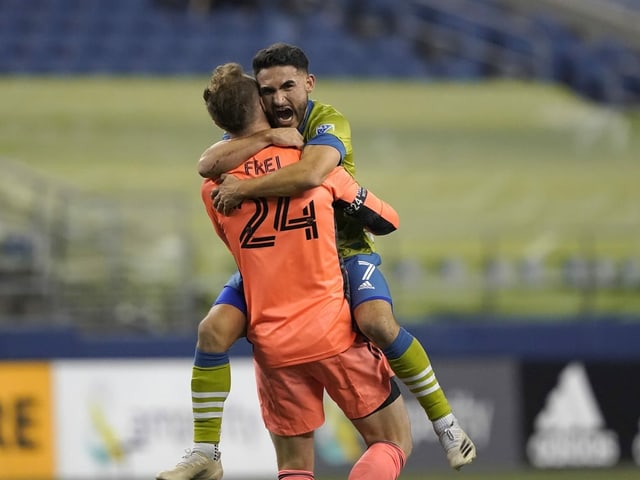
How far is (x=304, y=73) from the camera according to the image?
5414 millimetres

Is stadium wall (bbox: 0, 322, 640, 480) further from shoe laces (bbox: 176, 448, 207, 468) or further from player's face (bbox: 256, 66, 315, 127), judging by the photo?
player's face (bbox: 256, 66, 315, 127)

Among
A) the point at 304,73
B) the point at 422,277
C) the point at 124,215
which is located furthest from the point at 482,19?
the point at 304,73

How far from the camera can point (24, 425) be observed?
10969mm

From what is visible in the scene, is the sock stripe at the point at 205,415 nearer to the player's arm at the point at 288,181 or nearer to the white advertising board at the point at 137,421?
the player's arm at the point at 288,181

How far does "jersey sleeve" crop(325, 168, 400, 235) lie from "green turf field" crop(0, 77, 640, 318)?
20.2 feet

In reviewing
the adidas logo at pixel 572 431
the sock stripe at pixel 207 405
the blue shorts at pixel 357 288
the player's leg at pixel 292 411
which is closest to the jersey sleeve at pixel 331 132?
the blue shorts at pixel 357 288

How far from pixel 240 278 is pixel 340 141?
0.72 metres

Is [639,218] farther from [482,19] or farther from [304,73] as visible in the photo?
[304,73]

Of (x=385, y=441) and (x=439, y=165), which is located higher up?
(x=439, y=165)

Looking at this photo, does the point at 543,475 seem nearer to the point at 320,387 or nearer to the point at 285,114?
the point at 320,387

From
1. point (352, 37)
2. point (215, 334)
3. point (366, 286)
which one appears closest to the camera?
point (215, 334)

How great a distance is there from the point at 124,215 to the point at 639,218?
548 cm

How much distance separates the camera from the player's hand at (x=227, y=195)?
17.3ft

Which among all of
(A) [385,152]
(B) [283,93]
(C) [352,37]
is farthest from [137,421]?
(C) [352,37]
